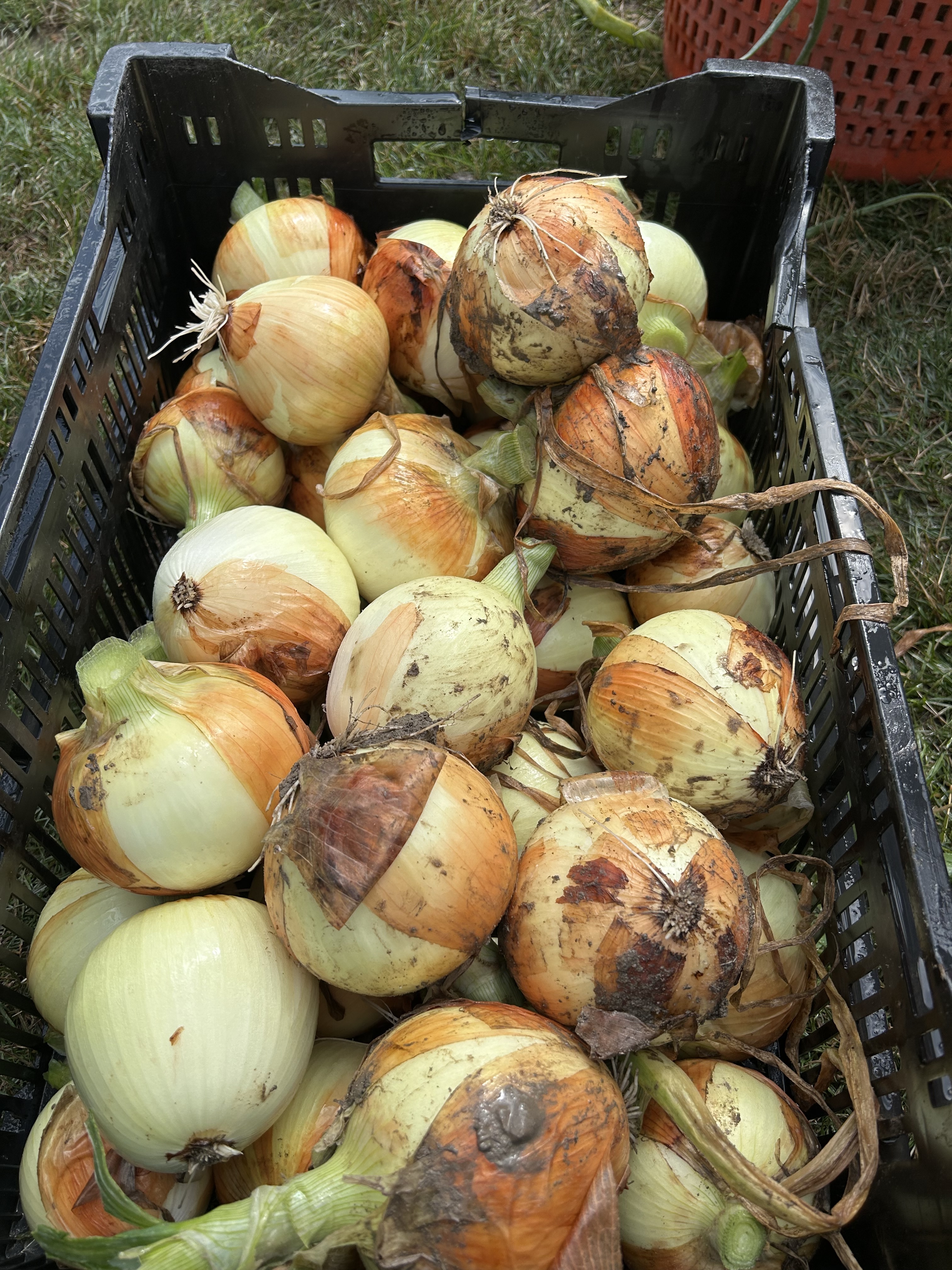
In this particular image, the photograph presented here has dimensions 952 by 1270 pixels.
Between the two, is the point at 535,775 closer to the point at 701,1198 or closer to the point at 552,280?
the point at 701,1198

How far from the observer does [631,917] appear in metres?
0.96

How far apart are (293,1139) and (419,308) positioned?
1.21 m

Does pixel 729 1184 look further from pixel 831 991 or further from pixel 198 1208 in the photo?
pixel 198 1208

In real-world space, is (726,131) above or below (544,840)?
above

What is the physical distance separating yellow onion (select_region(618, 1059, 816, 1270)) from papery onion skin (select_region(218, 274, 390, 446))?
107cm

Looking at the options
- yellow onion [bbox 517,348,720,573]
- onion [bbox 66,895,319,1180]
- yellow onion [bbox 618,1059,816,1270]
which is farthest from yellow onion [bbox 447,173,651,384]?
yellow onion [bbox 618,1059,816,1270]

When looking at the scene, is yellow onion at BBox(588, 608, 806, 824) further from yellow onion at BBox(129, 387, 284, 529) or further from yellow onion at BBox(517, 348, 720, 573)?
yellow onion at BBox(129, 387, 284, 529)

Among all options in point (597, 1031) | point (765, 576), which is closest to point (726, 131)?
point (765, 576)

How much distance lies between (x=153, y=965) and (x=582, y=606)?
2.59 ft

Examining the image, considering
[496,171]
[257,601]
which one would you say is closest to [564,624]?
[257,601]

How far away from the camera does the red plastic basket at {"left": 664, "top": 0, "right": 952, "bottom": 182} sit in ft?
7.50

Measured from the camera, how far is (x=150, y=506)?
5.21ft

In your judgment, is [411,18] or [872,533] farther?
[411,18]

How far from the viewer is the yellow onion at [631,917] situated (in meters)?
0.96
